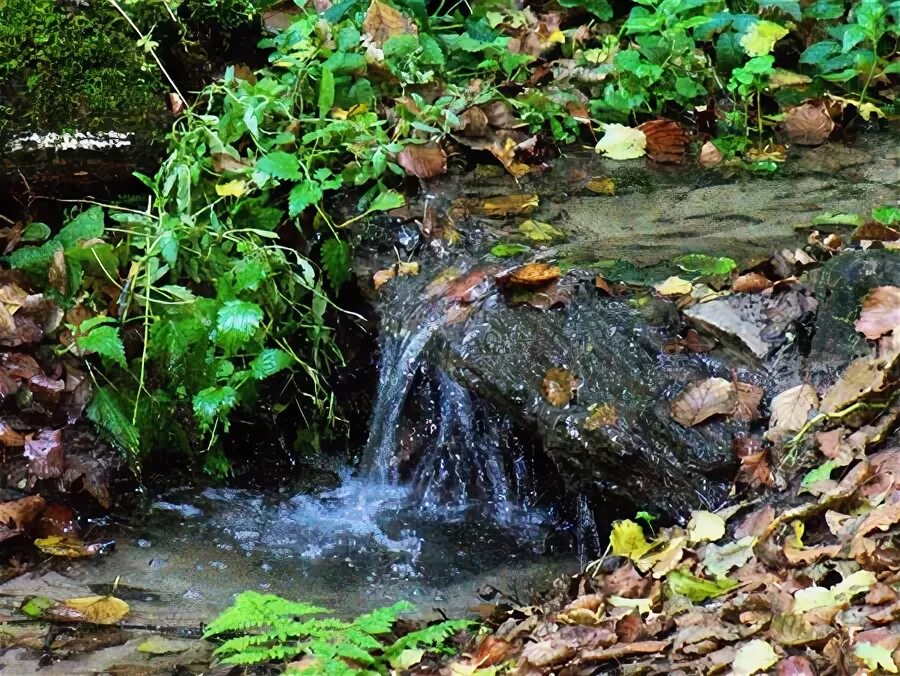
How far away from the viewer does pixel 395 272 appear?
4.02 metres

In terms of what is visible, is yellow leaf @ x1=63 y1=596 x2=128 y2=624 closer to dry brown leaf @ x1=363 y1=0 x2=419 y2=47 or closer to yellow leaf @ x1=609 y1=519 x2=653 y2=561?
yellow leaf @ x1=609 y1=519 x2=653 y2=561

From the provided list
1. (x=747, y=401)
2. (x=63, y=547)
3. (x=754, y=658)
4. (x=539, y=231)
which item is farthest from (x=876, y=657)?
(x=63, y=547)

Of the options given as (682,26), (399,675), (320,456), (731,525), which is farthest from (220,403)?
(682,26)

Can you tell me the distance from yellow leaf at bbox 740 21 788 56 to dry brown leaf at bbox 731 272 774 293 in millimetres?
1834

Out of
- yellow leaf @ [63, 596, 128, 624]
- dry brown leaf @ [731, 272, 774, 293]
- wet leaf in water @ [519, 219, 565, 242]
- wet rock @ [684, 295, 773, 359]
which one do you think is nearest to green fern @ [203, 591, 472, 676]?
yellow leaf @ [63, 596, 128, 624]

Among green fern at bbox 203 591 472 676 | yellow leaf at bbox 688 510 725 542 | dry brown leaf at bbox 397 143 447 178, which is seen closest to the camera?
green fern at bbox 203 591 472 676

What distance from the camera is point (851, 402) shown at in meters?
2.90

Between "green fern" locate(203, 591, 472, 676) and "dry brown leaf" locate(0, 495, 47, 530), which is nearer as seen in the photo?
"green fern" locate(203, 591, 472, 676)

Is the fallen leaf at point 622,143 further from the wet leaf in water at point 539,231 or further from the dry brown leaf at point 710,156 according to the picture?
the wet leaf in water at point 539,231

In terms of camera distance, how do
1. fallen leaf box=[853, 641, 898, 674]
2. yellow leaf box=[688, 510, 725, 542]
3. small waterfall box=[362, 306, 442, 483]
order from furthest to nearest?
small waterfall box=[362, 306, 442, 483] < yellow leaf box=[688, 510, 725, 542] < fallen leaf box=[853, 641, 898, 674]

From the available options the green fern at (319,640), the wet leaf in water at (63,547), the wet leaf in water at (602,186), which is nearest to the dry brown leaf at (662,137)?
the wet leaf in water at (602,186)

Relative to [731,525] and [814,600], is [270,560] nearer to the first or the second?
[731,525]

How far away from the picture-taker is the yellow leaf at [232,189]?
13.5ft

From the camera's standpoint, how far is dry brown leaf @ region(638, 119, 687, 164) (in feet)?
15.6
